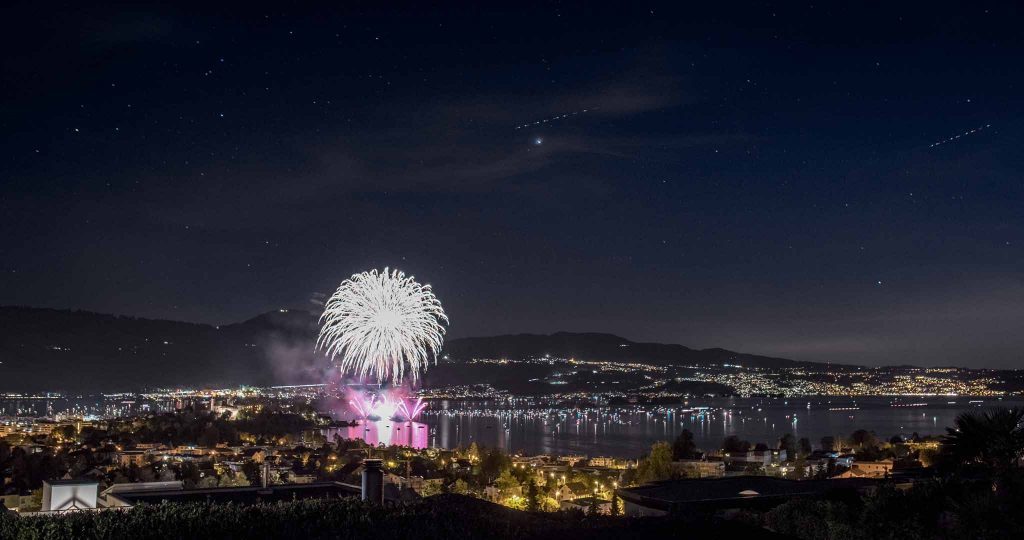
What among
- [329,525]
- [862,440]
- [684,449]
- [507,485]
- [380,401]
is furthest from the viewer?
[862,440]

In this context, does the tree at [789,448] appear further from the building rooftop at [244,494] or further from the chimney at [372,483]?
the chimney at [372,483]

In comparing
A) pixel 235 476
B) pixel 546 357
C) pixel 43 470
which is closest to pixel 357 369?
pixel 235 476

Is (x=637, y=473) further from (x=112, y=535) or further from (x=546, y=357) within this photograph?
(x=546, y=357)

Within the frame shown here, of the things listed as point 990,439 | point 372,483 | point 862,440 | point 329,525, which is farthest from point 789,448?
point 329,525

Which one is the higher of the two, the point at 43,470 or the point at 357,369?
the point at 357,369

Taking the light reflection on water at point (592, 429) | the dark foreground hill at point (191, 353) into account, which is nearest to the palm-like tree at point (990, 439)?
the light reflection on water at point (592, 429)

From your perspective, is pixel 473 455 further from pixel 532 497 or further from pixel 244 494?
pixel 244 494

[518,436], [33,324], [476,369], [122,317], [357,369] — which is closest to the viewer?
[357,369]
